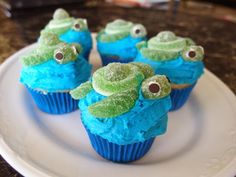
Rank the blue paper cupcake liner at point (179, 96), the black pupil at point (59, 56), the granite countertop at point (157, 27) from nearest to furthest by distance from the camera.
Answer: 1. the black pupil at point (59, 56)
2. the blue paper cupcake liner at point (179, 96)
3. the granite countertop at point (157, 27)

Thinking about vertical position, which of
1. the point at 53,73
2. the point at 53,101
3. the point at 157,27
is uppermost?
the point at 53,73

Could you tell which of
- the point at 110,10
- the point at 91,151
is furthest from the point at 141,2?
the point at 91,151

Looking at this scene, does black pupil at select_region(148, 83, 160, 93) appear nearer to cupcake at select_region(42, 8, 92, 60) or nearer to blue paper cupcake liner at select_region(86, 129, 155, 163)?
blue paper cupcake liner at select_region(86, 129, 155, 163)

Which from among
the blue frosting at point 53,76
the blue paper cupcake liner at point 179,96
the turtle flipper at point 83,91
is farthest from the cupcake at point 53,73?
the blue paper cupcake liner at point 179,96

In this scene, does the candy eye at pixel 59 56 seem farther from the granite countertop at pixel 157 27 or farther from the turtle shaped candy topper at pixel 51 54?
the granite countertop at pixel 157 27

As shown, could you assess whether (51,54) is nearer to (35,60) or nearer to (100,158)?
(35,60)

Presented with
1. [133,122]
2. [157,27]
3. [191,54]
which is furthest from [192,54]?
[157,27]
